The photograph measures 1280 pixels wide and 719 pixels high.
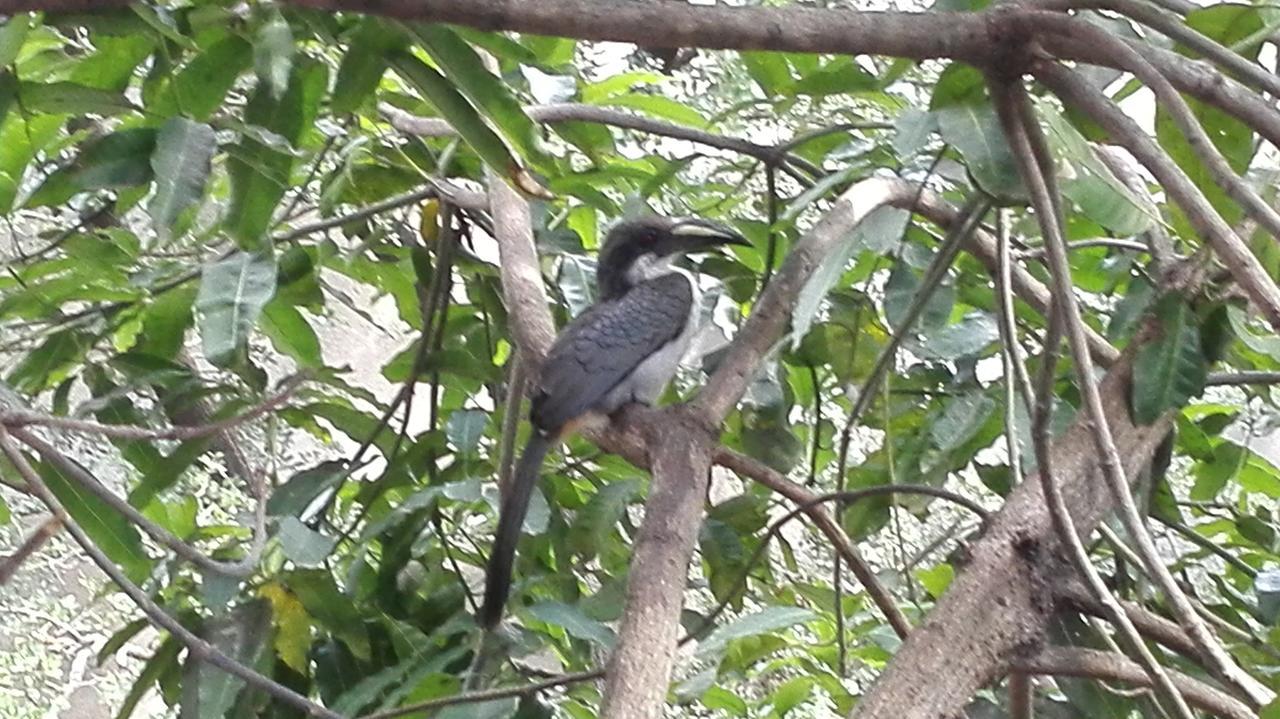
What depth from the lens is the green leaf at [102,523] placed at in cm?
155

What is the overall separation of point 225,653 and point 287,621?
84 millimetres

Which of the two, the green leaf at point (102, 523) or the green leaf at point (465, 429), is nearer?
the green leaf at point (102, 523)

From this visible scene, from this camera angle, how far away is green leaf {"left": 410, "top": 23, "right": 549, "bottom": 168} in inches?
45.4

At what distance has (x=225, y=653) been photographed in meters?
1.59

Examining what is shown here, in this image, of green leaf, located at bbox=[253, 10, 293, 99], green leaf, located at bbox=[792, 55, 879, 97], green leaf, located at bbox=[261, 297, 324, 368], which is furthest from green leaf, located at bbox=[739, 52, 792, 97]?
green leaf, located at bbox=[253, 10, 293, 99]

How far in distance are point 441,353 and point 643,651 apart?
0.81 metres

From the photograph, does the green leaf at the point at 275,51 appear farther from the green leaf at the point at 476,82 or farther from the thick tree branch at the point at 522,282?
the thick tree branch at the point at 522,282

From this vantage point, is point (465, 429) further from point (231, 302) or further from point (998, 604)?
point (998, 604)

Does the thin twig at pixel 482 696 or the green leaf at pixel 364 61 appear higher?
the green leaf at pixel 364 61

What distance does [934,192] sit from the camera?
190 centimetres

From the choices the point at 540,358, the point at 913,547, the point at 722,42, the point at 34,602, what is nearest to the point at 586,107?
the point at 540,358

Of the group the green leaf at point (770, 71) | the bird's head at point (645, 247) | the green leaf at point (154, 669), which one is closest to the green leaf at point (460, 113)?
the green leaf at point (770, 71)

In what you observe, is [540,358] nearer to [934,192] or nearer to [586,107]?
[586,107]

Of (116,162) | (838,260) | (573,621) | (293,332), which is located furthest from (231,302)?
(838,260)
